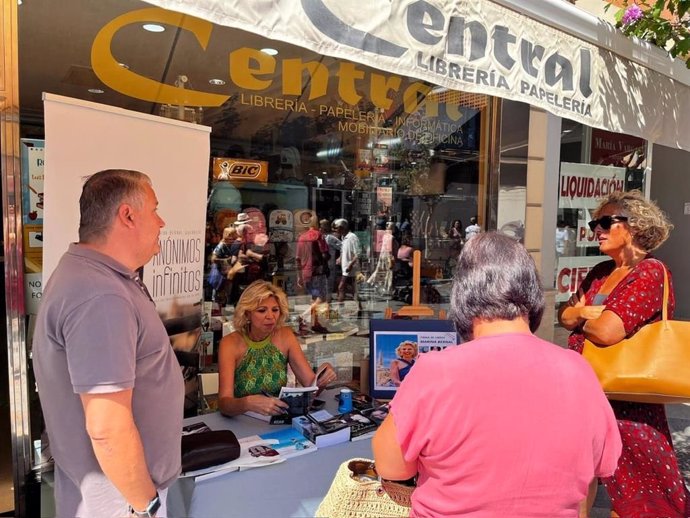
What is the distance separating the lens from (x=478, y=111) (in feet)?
16.6

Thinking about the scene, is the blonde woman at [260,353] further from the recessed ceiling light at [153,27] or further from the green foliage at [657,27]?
the green foliage at [657,27]

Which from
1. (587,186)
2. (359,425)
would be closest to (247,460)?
(359,425)

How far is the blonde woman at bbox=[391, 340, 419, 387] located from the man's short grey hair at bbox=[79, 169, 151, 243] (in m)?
1.74

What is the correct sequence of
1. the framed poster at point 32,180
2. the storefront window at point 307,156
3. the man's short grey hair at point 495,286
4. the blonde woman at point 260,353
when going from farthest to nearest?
the storefront window at point 307,156, the blonde woman at point 260,353, the framed poster at point 32,180, the man's short grey hair at point 495,286

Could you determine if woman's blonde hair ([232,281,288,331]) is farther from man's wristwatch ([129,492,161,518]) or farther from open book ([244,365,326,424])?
man's wristwatch ([129,492,161,518])

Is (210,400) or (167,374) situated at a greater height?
(167,374)

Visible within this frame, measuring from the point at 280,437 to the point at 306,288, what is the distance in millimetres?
3098

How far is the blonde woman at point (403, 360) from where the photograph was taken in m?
2.86

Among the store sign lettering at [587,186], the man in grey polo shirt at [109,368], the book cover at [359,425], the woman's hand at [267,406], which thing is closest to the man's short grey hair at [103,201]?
the man in grey polo shirt at [109,368]

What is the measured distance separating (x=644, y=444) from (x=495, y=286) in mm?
1803

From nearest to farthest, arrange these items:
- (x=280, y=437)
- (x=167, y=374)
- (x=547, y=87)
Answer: (x=167, y=374) < (x=280, y=437) < (x=547, y=87)

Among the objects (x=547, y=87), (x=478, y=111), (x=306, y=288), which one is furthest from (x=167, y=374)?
(x=478, y=111)

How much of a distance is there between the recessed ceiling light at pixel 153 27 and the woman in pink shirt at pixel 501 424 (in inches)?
135

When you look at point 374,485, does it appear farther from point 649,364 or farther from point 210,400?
point 210,400
